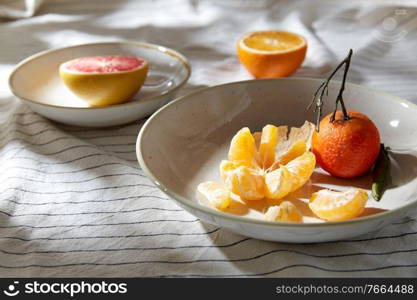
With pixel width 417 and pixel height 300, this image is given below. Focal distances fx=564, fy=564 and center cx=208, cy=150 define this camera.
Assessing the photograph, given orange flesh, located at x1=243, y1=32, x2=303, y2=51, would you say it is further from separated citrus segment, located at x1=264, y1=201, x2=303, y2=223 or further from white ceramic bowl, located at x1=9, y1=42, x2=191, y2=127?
separated citrus segment, located at x1=264, y1=201, x2=303, y2=223

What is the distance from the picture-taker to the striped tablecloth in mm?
750

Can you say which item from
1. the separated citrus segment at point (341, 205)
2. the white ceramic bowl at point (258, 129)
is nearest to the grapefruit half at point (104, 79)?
the white ceramic bowl at point (258, 129)

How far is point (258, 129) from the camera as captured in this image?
104 cm

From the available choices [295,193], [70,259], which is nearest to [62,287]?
[70,259]

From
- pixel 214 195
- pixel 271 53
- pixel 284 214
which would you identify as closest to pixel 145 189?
pixel 214 195

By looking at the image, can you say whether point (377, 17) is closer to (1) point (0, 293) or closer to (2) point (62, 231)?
(2) point (62, 231)

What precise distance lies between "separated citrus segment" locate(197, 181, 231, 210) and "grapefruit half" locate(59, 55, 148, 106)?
35 cm

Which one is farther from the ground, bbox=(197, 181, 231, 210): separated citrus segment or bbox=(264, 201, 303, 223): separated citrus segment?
bbox=(264, 201, 303, 223): separated citrus segment

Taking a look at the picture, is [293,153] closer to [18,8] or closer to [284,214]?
[284,214]

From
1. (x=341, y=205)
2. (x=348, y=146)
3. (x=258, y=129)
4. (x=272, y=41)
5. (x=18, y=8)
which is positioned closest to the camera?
(x=341, y=205)

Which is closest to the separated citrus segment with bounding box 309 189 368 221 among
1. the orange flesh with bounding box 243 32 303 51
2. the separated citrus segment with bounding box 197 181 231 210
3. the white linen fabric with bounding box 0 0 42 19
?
the separated citrus segment with bounding box 197 181 231 210

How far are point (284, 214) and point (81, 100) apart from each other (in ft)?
2.01

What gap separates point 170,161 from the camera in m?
0.90

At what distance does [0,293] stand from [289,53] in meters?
0.77
